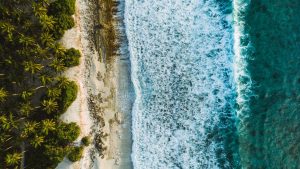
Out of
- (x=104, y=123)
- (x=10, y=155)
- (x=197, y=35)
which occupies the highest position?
(x=197, y=35)

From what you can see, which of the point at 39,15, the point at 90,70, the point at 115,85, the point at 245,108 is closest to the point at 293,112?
the point at 245,108

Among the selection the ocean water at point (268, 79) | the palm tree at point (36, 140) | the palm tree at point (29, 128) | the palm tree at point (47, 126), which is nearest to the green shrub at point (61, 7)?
the palm tree at point (47, 126)

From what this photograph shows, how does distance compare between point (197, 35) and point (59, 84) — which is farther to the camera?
point (197, 35)

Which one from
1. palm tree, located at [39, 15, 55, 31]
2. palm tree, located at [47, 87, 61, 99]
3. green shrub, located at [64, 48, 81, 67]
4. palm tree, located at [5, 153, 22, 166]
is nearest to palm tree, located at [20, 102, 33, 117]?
palm tree, located at [47, 87, 61, 99]

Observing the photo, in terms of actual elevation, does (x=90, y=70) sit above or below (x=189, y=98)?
above

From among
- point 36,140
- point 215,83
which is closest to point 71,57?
point 36,140

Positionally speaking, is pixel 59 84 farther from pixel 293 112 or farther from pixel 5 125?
pixel 293 112
